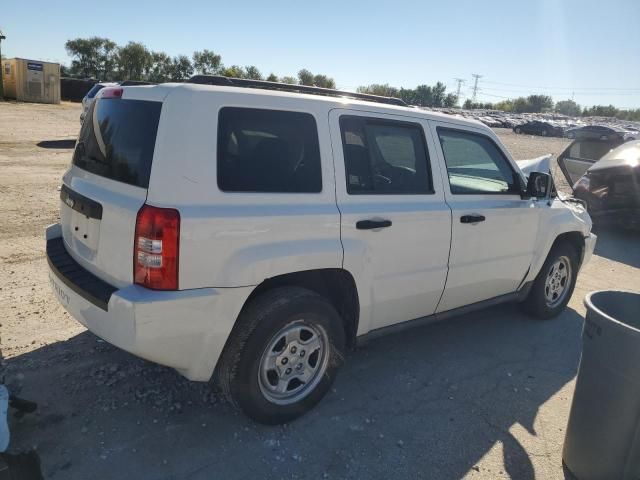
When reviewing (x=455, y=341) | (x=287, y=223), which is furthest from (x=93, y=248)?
(x=455, y=341)

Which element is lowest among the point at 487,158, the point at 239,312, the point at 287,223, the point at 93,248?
the point at 239,312

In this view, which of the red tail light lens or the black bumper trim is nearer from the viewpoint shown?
the red tail light lens

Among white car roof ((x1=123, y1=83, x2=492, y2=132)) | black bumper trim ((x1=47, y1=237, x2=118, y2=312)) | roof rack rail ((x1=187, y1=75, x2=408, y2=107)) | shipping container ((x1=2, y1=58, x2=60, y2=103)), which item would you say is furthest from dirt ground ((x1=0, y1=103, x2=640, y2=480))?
shipping container ((x1=2, y1=58, x2=60, y2=103))

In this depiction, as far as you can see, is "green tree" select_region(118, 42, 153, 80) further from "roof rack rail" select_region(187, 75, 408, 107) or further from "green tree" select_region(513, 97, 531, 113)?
"green tree" select_region(513, 97, 531, 113)

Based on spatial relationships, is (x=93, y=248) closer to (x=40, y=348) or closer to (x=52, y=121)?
(x=40, y=348)

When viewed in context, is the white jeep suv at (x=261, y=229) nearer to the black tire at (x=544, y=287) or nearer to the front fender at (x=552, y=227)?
the front fender at (x=552, y=227)

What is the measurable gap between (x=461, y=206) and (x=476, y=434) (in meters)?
1.60

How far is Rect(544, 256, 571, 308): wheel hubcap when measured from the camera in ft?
15.9

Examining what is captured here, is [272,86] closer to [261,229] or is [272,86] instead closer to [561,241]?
[261,229]

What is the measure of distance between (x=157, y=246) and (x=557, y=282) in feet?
13.6

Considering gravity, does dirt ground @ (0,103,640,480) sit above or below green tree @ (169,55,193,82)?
below

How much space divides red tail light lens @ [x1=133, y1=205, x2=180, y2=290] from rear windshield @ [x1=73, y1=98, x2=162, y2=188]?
201 mm

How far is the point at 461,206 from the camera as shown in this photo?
12.1ft

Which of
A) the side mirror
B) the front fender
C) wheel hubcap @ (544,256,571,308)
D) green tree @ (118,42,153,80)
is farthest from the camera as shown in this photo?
green tree @ (118,42,153,80)
